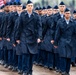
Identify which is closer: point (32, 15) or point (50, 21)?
point (32, 15)

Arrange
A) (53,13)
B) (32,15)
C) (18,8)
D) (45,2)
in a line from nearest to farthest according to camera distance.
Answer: (32,15)
(18,8)
(53,13)
(45,2)

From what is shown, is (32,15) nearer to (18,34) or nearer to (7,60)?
(18,34)

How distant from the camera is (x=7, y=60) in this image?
1287 centimetres

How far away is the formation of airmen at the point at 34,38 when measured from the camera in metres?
10.6

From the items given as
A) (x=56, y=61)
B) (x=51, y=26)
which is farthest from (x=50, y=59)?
(x=51, y=26)

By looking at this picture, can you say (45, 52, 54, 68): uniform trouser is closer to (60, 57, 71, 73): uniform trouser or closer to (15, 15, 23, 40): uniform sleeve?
(60, 57, 71, 73): uniform trouser

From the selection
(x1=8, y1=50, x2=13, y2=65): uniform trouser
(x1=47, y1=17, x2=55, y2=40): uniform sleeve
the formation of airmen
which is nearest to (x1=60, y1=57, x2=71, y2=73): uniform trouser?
the formation of airmen

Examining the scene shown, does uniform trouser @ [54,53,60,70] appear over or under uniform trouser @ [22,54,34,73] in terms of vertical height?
under

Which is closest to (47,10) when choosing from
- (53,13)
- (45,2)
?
(53,13)

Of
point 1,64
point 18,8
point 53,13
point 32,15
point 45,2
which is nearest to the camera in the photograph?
point 32,15

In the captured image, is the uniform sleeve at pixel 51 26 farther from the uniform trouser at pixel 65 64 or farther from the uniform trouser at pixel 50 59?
the uniform trouser at pixel 65 64

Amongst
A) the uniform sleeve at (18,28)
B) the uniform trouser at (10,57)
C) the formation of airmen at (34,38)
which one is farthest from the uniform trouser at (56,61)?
the uniform sleeve at (18,28)

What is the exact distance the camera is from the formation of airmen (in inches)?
419

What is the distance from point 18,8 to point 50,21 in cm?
127
